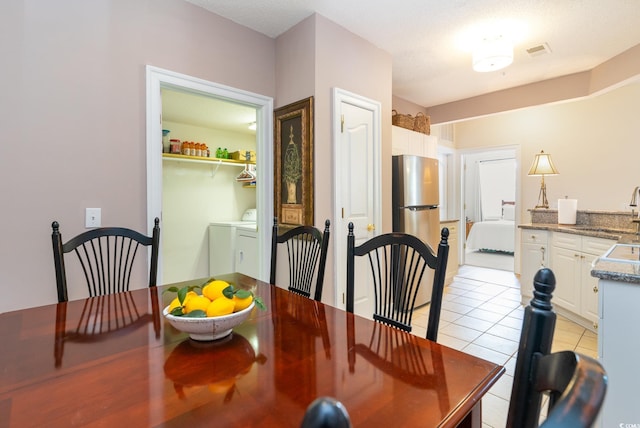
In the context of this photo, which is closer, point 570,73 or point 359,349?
point 359,349

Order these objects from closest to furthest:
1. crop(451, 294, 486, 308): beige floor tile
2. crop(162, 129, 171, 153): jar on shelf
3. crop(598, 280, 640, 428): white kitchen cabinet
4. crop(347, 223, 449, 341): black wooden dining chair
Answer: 1. crop(347, 223, 449, 341): black wooden dining chair
2. crop(598, 280, 640, 428): white kitchen cabinet
3. crop(451, 294, 486, 308): beige floor tile
4. crop(162, 129, 171, 153): jar on shelf

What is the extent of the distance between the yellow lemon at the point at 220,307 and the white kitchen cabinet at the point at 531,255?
3589 mm

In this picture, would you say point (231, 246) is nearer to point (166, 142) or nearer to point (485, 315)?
point (166, 142)

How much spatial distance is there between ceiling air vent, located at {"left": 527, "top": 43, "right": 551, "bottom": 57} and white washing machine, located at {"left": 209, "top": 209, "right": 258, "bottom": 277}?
310cm

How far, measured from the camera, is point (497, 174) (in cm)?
823

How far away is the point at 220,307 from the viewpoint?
3.09 feet

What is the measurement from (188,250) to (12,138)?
2665 millimetres

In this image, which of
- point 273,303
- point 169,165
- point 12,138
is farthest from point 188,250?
point 273,303

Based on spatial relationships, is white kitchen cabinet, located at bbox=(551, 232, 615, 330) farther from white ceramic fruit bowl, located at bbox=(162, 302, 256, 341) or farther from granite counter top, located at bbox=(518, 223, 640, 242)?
white ceramic fruit bowl, located at bbox=(162, 302, 256, 341)

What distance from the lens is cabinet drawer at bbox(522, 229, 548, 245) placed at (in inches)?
137

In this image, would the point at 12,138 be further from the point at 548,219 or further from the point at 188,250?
the point at 548,219

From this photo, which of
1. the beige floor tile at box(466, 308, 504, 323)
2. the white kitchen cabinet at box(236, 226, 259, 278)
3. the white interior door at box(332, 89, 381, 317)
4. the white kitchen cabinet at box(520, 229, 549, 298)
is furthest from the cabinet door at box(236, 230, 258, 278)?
the white kitchen cabinet at box(520, 229, 549, 298)

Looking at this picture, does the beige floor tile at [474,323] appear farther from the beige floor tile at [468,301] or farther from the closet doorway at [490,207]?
the closet doorway at [490,207]

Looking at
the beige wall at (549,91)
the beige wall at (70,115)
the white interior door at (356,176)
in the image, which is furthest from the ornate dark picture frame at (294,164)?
the beige wall at (549,91)
